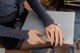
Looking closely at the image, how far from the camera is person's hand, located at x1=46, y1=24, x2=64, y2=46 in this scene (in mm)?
766

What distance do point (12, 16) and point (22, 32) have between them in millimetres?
182

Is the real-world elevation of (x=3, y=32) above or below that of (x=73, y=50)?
above

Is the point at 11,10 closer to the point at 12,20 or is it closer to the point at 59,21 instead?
the point at 12,20

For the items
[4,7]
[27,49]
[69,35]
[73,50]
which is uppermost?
[4,7]

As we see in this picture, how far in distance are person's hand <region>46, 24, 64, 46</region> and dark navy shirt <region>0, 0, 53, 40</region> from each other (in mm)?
45

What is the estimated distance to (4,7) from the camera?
86cm

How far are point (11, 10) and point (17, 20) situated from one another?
10cm

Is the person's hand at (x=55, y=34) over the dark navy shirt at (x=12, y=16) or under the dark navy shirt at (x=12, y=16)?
under

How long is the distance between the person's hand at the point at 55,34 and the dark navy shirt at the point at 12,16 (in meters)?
0.04

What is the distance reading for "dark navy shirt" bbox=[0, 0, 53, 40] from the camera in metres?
0.79

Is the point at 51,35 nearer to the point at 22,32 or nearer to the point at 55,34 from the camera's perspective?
the point at 55,34

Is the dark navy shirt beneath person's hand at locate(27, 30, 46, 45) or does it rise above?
above

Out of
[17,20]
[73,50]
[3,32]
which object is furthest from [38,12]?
[73,50]

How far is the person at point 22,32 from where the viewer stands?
78 centimetres
